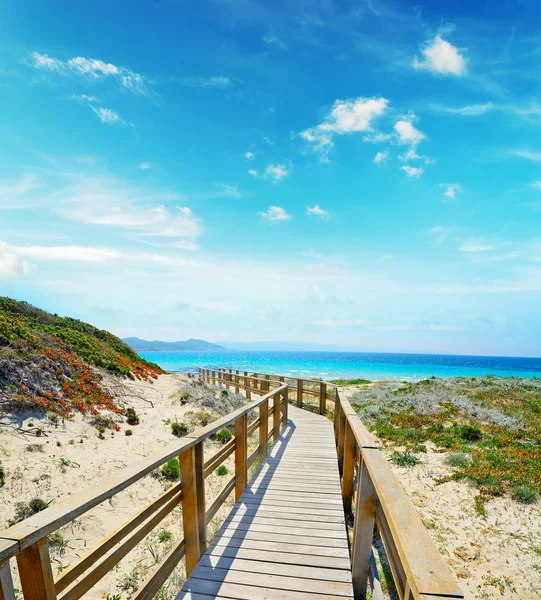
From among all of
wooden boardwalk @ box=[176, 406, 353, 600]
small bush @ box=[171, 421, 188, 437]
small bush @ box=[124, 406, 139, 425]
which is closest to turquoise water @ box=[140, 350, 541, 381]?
small bush @ box=[171, 421, 188, 437]

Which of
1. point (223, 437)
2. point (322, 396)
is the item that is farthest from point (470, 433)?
point (223, 437)

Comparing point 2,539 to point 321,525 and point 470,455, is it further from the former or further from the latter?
point 470,455

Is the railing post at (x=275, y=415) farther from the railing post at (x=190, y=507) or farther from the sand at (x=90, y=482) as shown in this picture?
the railing post at (x=190, y=507)

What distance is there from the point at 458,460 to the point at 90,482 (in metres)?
7.82

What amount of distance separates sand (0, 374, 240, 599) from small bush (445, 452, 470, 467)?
16.6 feet

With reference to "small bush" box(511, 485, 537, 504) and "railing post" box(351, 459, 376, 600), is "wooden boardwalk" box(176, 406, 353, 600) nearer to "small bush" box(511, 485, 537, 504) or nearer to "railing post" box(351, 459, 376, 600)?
"railing post" box(351, 459, 376, 600)

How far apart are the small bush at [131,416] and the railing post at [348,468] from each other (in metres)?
7.12

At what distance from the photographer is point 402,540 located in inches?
58.6

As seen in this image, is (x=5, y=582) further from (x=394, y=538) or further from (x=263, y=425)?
(x=263, y=425)

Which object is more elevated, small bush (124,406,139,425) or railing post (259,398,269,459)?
railing post (259,398,269,459)

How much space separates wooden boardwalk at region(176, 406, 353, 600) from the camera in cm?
297

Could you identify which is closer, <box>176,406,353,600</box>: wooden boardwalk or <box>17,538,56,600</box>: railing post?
<box>17,538,56,600</box>: railing post

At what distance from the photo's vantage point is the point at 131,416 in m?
9.88

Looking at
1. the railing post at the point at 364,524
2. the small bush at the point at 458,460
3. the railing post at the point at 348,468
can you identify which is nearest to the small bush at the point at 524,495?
the small bush at the point at 458,460
